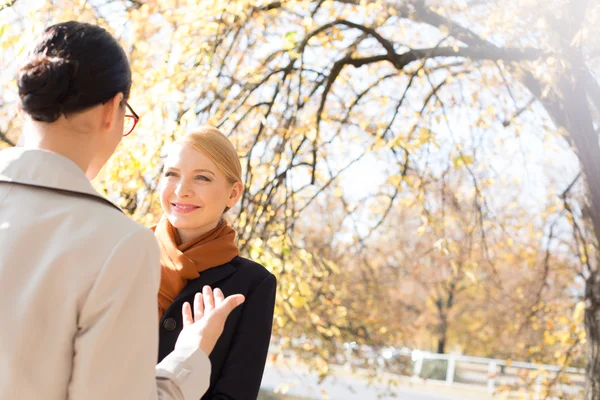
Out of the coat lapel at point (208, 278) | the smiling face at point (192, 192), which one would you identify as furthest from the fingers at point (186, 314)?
the smiling face at point (192, 192)

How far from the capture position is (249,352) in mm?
1577

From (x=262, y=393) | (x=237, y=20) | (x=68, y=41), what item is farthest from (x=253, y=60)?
(x=262, y=393)

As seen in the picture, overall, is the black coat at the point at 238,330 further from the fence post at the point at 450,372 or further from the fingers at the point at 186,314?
the fence post at the point at 450,372

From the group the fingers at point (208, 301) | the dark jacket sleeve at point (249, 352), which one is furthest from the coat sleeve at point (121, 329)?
the dark jacket sleeve at point (249, 352)

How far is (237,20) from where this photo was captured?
4.53 metres

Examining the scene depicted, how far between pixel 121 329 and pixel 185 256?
2.51 ft

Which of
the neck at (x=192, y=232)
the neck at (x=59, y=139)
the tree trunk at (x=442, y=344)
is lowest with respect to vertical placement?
the neck at (x=59, y=139)

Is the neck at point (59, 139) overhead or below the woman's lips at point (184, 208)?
below

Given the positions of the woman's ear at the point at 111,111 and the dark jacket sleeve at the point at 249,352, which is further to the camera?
the dark jacket sleeve at the point at 249,352

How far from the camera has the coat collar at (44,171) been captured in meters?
1.00

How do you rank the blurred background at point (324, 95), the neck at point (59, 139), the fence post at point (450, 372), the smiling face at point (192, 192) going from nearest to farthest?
the neck at point (59, 139)
the smiling face at point (192, 192)
the blurred background at point (324, 95)
the fence post at point (450, 372)

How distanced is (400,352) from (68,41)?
50.6 ft

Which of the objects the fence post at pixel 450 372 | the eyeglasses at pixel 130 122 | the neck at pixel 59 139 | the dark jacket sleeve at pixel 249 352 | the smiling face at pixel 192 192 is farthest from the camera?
the fence post at pixel 450 372

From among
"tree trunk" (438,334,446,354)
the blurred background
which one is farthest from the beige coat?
"tree trunk" (438,334,446,354)
